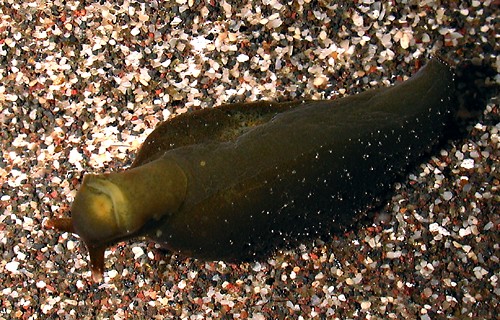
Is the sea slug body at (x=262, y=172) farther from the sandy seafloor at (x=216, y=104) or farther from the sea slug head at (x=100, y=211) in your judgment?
the sandy seafloor at (x=216, y=104)

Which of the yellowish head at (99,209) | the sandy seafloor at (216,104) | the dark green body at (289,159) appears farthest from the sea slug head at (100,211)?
the sandy seafloor at (216,104)

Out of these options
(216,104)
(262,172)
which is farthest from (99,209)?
(216,104)

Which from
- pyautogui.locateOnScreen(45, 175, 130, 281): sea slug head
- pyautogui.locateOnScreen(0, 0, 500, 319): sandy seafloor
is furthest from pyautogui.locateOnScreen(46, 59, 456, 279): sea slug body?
pyautogui.locateOnScreen(0, 0, 500, 319): sandy seafloor

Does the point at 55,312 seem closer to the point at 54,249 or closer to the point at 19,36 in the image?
the point at 54,249

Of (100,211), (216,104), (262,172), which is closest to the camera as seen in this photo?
(100,211)

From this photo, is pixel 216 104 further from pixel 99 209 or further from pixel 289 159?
pixel 99 209

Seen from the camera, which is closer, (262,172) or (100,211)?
(100,211)
